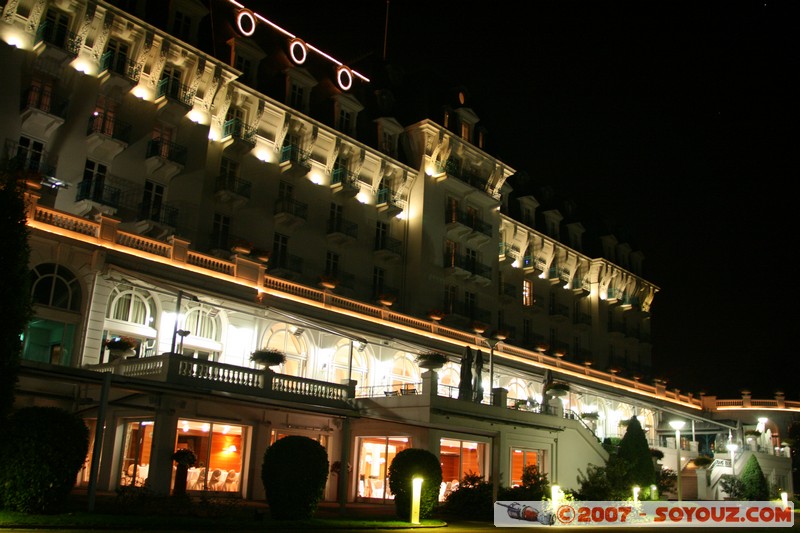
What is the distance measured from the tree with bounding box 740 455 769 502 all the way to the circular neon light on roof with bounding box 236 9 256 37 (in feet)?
116

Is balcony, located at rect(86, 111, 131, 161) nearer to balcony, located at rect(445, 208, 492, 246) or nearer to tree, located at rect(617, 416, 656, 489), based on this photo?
balcony, located at rect(445, 208, 492, 246)

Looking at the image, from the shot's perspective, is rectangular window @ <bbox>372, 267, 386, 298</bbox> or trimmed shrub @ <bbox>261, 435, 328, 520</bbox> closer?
trimmed shrub @ <bbox>261, 435, 328, 520</bbox>

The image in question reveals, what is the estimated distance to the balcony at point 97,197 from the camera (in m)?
28.9

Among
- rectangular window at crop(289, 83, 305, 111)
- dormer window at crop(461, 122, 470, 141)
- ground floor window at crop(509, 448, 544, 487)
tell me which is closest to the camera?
ground floor window at crop(509, 448, 544, 487)

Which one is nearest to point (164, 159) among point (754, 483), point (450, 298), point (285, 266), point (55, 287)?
point (55, 287)

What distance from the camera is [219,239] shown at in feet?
112

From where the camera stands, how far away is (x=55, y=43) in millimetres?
28906

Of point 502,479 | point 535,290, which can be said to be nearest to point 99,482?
point 502,479

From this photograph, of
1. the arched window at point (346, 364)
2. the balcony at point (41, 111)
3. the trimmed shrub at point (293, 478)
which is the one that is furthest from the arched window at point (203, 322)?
the trimmed shrub at point (293, 478)

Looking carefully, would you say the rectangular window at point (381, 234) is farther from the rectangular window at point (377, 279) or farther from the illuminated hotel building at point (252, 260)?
the rectangular window at point (377, 279)

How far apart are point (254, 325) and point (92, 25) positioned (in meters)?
13.4

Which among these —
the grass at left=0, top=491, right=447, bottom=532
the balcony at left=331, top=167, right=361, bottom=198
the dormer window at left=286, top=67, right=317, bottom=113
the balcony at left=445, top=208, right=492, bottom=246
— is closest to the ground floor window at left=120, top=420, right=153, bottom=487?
the grass at left=0, top=491, right=447, bottom=532

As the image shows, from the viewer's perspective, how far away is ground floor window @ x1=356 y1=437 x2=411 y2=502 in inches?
1153

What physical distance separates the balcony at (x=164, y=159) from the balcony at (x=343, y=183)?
8.96 metres
